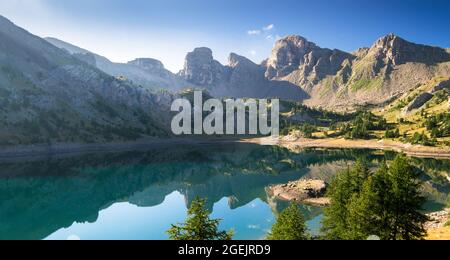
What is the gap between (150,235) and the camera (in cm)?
6531

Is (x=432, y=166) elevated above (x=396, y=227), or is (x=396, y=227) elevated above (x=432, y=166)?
(x=396, y=227)

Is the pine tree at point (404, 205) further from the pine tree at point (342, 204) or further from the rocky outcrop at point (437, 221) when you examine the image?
the rocky outcrop at point (437, 221)

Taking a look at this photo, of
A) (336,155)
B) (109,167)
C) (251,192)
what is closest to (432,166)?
(336,155)

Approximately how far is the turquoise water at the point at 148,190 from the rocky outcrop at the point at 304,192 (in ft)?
12.4

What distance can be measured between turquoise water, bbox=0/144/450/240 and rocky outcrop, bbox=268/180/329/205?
3779 millimetres

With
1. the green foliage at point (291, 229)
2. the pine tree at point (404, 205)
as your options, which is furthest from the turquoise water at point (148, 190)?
the green foliage at point (291, 229)

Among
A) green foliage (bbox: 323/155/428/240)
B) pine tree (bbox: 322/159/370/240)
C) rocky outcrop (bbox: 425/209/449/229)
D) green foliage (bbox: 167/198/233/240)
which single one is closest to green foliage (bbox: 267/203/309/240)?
green foliage (bbox: 323/155/428/240)

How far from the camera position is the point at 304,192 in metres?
92.3

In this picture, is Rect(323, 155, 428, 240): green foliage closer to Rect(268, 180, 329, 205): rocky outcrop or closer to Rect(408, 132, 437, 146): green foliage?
Rect(268, 180, 329, 205): rocky outcrop

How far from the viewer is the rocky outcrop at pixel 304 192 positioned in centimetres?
8881

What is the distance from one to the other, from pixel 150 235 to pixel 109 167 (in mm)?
95570

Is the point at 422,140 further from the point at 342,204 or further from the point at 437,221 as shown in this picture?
the point at 342,204

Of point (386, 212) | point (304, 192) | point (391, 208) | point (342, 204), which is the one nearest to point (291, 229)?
point (386, 212)
